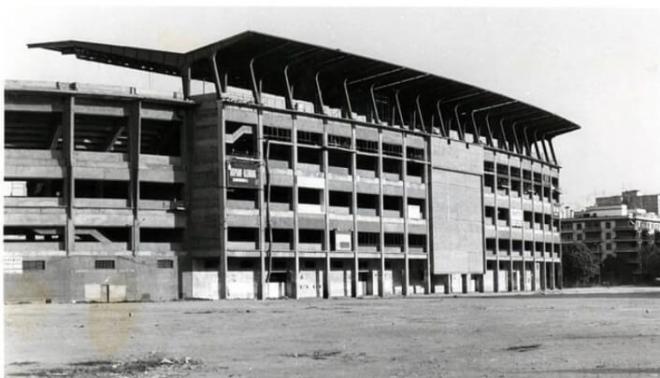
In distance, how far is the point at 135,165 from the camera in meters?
63.0

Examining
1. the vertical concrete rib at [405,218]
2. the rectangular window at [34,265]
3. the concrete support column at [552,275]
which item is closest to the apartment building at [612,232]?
the concrete support column at [552,275]

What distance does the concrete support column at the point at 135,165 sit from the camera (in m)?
63.0

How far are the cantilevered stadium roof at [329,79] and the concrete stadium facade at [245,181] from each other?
200mm

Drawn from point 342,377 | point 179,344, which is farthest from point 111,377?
point 179,344

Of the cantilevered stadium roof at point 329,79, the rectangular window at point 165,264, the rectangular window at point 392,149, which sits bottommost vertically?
the rectangular window at point 165,264

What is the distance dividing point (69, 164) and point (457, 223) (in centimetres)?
4214

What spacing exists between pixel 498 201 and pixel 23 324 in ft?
228

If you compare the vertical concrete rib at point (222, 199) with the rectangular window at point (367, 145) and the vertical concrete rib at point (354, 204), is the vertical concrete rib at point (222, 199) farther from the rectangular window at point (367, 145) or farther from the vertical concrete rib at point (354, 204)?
the rectangular window at point (367, 145)

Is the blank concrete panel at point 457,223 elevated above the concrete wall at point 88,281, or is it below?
A: above

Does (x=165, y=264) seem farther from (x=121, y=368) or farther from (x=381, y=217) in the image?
(x=121, y=368)

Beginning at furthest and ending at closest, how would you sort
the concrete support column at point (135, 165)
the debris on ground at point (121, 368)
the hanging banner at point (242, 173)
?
the hanging banner at point (242, 173)
the concrete support column at point (135, 165)
the debris on ground at point (121, 368)

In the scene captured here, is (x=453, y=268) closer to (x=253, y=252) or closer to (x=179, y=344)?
(x=253, y=252)

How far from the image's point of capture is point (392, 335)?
87.6 ft

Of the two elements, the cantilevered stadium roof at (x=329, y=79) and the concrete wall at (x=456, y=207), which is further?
the concrete wall at (x=456, y=207)
